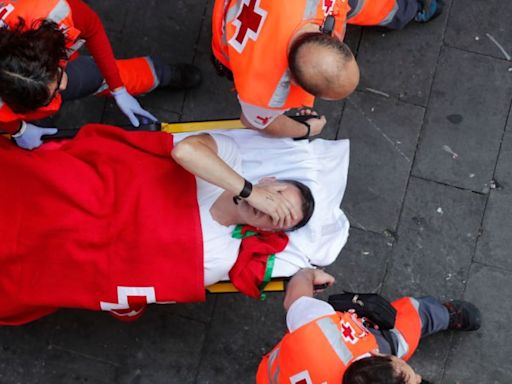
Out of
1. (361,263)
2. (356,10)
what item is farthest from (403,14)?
(361,263)

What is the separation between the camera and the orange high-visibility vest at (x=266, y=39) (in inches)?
92.4

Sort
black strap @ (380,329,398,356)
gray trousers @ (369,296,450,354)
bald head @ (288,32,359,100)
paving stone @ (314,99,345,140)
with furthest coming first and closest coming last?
paving stone @ (314,99,345,140), gray trousers @ (369,296,450,354), black strap @ (380,329,398,356), bald head @ (288,32,359,100)

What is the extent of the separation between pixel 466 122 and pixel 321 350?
1877 millimetres

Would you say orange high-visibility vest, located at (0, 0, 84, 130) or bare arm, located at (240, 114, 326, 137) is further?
bare arm, located at (240, 114, 326, 137)

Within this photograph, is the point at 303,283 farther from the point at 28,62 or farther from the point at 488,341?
the point at 28,62

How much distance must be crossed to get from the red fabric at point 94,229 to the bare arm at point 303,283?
1.38 feet

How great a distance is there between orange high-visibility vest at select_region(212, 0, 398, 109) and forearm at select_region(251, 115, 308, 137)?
257 millimetres

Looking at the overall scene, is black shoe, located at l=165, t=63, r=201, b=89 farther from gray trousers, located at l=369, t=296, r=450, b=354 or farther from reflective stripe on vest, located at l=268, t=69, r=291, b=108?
gray trousers, located at l=369, t=296, r=450, b=354

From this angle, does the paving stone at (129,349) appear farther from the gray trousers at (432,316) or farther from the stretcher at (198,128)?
the gray trousers at (432,316)

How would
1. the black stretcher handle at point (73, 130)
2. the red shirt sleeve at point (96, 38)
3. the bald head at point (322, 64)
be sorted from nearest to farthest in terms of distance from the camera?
the bald head at point (322, 64) → the red shirt sleeve at point (96, 38) → the black stretcher handle at point (73, 130)

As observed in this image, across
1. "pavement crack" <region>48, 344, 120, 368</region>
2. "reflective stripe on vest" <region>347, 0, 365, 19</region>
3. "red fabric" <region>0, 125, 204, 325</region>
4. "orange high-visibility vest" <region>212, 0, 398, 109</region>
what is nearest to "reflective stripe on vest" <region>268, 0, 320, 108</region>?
"orange high-visibility vest" <region>212, 0, 398, 109</region>

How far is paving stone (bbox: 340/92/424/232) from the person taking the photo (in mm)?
3594

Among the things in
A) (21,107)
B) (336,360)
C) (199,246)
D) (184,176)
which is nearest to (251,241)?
(199,246)

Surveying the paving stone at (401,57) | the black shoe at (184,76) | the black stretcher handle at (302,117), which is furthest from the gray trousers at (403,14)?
the black shoe at (184,76)
